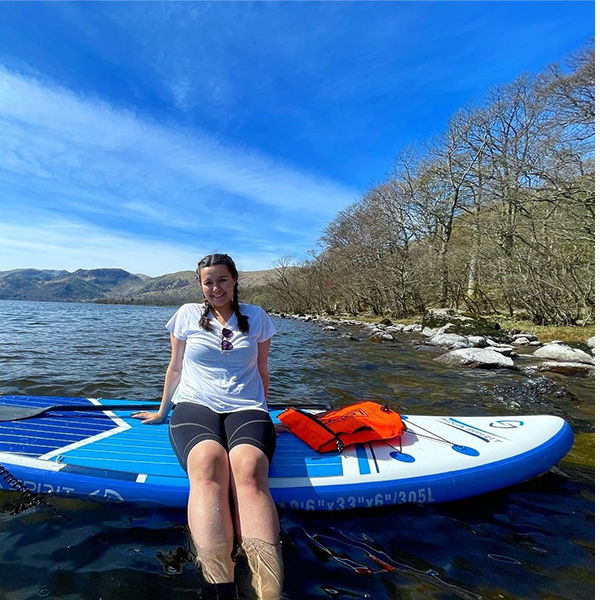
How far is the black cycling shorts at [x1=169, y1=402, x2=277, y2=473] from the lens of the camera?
249cm

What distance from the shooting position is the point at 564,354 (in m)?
8.94

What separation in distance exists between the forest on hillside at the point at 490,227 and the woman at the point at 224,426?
12536 millimetres

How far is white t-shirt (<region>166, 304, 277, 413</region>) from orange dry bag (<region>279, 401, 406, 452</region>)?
0.60m

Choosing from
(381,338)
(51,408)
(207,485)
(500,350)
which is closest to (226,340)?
(207,485)

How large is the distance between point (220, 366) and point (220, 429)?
19.6 inches

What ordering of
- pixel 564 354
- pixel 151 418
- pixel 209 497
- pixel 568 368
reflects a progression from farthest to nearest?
pixel 564 354, pixel 568 368, pixel 151 418, pixel 209 497

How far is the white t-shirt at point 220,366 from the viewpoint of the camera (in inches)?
112

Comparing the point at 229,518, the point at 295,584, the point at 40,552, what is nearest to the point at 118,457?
the point at 40,552

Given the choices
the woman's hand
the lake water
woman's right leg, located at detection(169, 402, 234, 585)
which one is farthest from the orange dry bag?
Answer: the woman's hand

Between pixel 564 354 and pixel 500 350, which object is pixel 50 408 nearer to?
pixel 500 350

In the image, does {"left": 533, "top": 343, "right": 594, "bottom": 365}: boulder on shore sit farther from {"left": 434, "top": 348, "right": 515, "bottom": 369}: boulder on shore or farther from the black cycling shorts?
the black cycling shorts

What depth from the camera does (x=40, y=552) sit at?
7.32 feet

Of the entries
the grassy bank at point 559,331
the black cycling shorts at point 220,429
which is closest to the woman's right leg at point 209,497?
the black cycling shorts at point 220,429

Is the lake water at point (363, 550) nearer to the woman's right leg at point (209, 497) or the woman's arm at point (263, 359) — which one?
the woman's right leg at point (209, 497)
